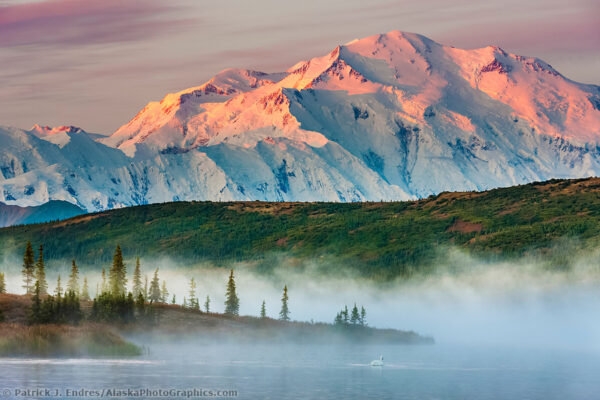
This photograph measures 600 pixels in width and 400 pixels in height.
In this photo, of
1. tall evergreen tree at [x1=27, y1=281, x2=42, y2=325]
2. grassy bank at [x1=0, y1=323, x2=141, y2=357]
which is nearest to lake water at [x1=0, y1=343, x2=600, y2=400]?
grassy bank at [x1=0, y1=323, x2=141, y2=357]

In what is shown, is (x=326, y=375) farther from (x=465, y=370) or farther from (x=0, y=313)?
(x=0, y=313)

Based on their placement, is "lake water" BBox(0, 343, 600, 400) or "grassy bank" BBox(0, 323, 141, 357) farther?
"grassy bank" BBox(0, 323, 141, 357)

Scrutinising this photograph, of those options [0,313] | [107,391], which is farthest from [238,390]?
[0,313]

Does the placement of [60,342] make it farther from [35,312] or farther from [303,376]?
[303,376]

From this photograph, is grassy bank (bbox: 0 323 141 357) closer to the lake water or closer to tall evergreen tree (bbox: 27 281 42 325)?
tall evergreen tree (bbox: 27 281 42 325)

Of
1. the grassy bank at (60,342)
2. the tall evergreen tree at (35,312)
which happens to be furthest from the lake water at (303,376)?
the tall evergreen tree at (35,312)

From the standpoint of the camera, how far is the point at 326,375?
484 ft

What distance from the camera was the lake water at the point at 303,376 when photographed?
12550 cm

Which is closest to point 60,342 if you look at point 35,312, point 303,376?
point 35,312

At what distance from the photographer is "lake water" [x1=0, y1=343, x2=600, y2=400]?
412ft

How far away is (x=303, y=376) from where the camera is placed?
5669 inches

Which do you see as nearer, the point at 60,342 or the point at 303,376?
the point at 303,376

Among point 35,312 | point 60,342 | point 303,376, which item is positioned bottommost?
point 303,376

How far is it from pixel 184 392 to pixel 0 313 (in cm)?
4540
